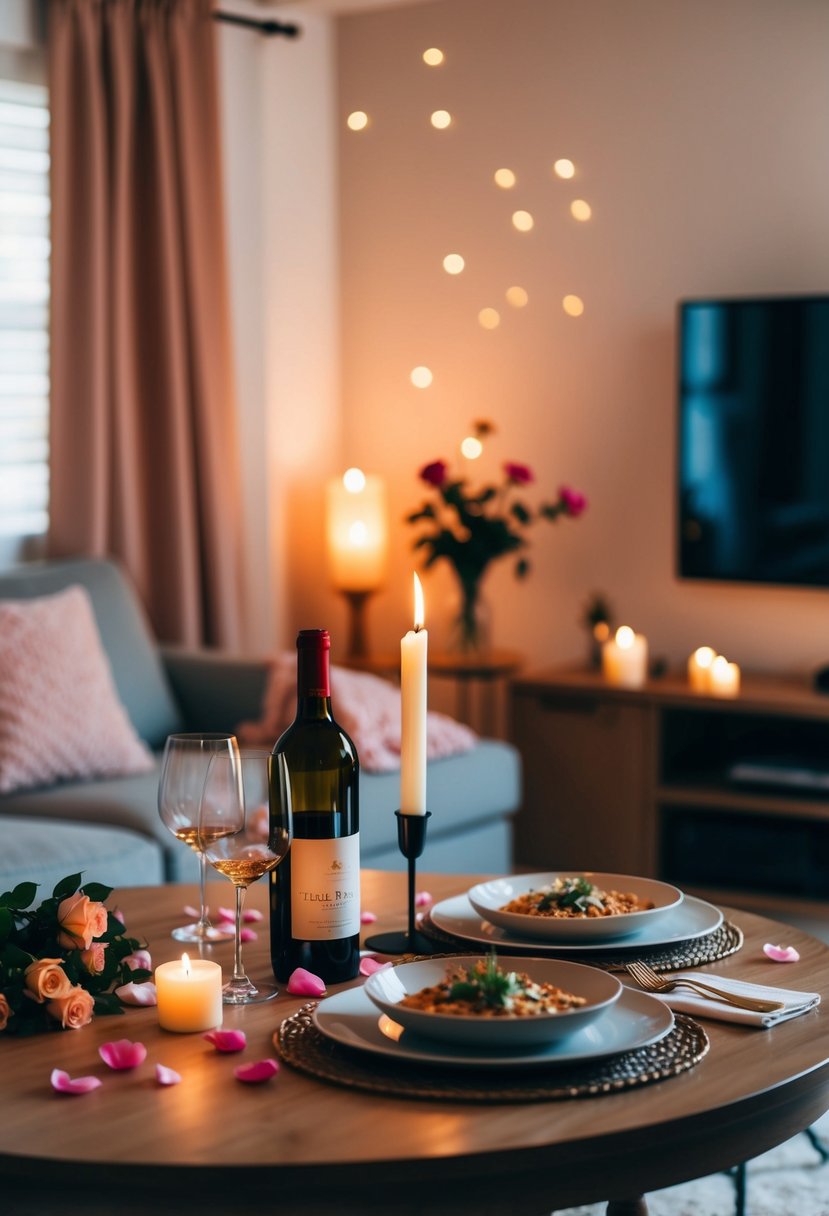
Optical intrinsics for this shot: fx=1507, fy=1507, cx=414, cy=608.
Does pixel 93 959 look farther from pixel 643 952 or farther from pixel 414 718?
pixel 643 952

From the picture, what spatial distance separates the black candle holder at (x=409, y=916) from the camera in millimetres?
1466

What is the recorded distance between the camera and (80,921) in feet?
4.46

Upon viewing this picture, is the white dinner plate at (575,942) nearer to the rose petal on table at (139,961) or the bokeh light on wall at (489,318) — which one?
the rose petal on table at (139,961)

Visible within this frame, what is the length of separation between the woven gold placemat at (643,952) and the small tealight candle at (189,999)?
29 centimetres

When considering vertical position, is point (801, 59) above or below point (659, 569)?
above

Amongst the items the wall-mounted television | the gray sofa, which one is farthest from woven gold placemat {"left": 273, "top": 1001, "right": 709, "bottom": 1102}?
the wall-mounted television

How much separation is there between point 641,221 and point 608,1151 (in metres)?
3.37

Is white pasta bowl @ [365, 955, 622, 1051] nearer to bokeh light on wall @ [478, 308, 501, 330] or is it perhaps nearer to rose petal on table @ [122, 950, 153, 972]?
rose petal on table @ [122, 950, 153, 972]

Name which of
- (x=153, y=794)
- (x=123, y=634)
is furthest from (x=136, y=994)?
(x=123, y=634)

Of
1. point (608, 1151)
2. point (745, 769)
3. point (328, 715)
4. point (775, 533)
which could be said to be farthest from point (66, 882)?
point (775, 533)

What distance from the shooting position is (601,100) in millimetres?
4117

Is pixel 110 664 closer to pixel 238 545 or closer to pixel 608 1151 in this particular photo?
pixel 238 545

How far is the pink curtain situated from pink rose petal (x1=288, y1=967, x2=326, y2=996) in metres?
2.66

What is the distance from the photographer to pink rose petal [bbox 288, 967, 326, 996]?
54.7 inches
